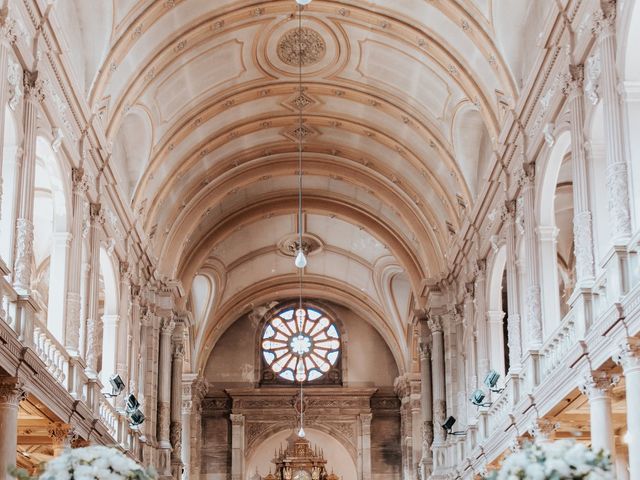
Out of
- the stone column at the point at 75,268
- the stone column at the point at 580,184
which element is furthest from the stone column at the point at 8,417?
the stone column at the point at 580,184

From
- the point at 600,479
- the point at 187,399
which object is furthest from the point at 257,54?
the point at 600,479

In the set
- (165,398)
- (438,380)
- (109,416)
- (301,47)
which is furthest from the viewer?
(438,380)

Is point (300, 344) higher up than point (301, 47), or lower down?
lower down

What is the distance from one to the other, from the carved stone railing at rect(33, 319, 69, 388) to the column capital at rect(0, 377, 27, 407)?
1192 mm

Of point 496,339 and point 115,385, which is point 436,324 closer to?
point 496,339

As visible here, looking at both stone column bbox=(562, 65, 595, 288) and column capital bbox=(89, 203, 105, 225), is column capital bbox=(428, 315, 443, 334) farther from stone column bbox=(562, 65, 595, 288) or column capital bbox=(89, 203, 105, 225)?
stone column bbox=(562, 65, 595, 288)

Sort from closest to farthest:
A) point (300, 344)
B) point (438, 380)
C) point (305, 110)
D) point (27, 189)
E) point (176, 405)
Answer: point (27, 189), point (305, 110), point (438, 380), point (176, 405), point (300, 344)

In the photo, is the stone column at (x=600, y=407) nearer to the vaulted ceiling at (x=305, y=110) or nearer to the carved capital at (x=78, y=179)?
the vaulted ceiling at (x=305, y=110)

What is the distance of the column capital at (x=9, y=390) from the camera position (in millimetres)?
16812

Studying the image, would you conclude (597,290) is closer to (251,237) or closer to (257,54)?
(257,54)

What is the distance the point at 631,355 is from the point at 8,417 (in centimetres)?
855

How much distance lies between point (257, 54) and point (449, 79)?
455 centimetres

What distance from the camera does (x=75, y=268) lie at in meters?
21.9

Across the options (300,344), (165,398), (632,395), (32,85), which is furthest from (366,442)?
(632,395)
